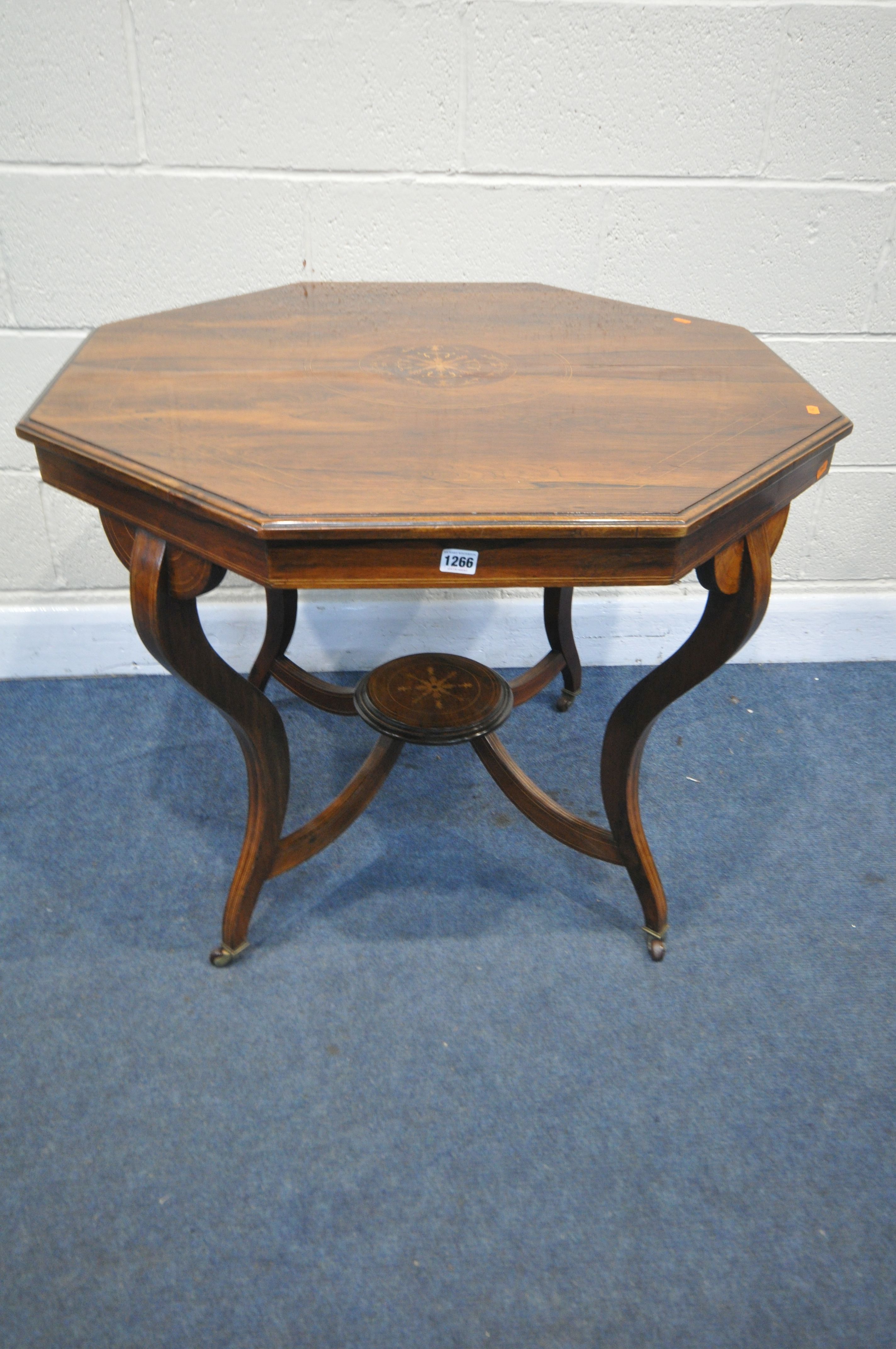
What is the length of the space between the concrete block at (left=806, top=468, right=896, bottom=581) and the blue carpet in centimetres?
46

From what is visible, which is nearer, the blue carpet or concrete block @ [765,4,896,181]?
the blue carpet

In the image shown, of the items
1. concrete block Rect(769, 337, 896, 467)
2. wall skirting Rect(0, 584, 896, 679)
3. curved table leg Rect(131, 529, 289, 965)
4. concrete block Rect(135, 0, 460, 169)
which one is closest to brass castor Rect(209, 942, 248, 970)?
curved table leg Rect(131, 529, 289, 965)

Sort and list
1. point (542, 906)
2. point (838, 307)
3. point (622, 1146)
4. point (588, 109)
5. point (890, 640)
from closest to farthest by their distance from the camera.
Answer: point (622, 1146), point (542, 906), point (588, 109), point (838, 307), point (890, 640)

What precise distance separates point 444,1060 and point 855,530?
1.48m

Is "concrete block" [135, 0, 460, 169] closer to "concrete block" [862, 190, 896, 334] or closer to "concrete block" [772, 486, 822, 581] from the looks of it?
"concrete block" [862, 190, 896, 334]

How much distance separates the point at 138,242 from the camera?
171cm

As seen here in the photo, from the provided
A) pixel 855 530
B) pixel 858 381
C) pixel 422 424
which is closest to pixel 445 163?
pixel 422 424

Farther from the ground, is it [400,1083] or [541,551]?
[541,551]

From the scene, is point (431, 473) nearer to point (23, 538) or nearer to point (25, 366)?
point (25, 366)

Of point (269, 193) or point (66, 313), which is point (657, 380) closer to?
point (269, 193)

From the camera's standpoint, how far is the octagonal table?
37.9 inches

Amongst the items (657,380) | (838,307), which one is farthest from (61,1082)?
(838,307)

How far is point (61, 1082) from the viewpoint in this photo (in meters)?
1.27

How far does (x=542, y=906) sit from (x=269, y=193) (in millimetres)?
1316
